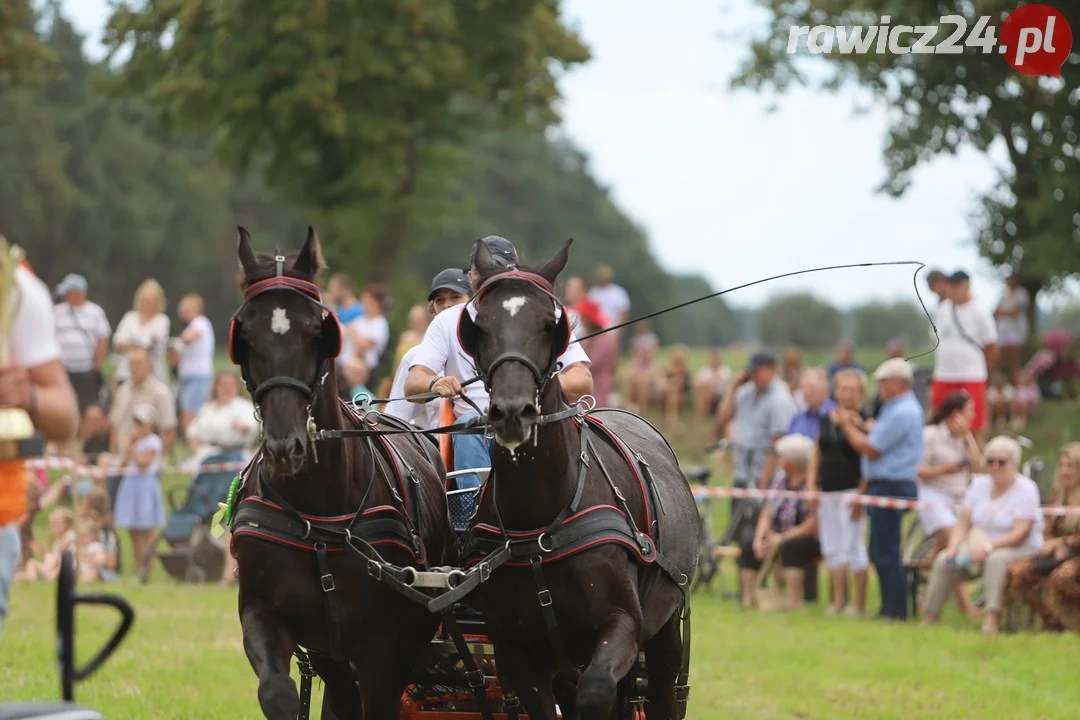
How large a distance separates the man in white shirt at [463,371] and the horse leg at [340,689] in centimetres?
110

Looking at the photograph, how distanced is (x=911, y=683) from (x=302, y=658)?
16.0ft

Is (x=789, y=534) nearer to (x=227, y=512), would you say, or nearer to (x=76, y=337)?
(x=227, y=512)

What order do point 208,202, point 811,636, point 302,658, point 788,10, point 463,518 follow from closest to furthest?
1. point 302,658
2. point 463,518
3. point 811,636
4. point 788,10
5. point 208,202

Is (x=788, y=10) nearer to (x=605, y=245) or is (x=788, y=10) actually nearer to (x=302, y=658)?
(x=302, y=658)

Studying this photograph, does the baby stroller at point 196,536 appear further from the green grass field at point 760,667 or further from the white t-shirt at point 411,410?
the white t-shirt at point 411,410

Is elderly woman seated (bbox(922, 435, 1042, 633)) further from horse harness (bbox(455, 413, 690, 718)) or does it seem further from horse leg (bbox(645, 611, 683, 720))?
horse harness (bbox(455, 413, 690, 718))

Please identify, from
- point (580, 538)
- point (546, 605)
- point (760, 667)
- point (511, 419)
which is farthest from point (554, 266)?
point (760, 667)

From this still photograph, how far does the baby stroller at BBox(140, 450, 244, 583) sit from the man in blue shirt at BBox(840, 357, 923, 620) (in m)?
6.62

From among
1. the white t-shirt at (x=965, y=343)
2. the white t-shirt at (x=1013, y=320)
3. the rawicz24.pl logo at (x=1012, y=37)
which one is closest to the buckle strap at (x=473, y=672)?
the rawicz24.pl logo at (x=1012, y=37)

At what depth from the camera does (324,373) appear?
241 inches

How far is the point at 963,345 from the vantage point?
15562mm

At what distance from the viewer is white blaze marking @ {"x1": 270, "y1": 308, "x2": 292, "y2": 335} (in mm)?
5883

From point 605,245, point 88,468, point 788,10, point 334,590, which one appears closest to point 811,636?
point 334,590

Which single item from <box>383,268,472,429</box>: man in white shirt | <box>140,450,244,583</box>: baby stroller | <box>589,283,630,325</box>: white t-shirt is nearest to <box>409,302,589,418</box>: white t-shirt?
<box>383,268,472,429</box>: man in white shirt
